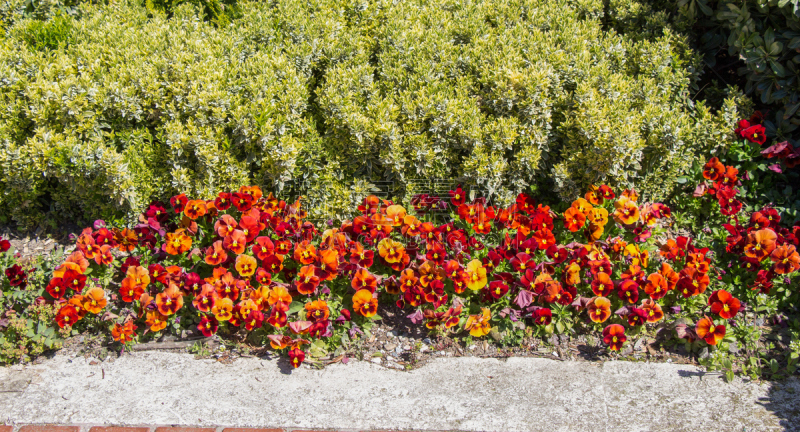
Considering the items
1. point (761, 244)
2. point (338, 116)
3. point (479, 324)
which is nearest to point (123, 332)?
point (338, 116)

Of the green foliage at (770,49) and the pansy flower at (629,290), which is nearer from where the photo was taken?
the pansy flower at (629,290)

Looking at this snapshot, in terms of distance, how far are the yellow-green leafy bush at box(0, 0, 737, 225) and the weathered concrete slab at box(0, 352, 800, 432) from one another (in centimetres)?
114

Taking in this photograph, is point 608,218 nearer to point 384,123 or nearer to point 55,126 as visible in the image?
point 384,123

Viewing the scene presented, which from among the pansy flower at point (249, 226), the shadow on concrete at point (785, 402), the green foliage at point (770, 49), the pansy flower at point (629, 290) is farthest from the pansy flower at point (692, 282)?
the pansy flower at point (249, 226)

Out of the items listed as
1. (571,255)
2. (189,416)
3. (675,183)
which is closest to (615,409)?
(571,255)

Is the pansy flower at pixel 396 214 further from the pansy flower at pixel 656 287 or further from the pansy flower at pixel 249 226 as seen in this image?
the pansy flower at pixel 656 287

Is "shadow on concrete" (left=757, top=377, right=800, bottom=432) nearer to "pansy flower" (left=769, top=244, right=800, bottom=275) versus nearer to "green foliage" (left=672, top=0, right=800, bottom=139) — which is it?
"pansy flower" (left=769, top=244, right=800, bottom=275)

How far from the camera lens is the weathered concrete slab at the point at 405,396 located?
266 cm

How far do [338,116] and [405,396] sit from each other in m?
1.75

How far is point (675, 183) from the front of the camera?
151 inches

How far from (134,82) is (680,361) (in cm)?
374

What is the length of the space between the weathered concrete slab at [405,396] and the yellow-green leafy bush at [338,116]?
1.14 meters

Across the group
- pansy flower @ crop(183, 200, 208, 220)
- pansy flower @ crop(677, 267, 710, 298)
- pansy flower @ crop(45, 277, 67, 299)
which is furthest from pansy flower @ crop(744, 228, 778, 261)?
pansy flower @ crop(45, 277, 67, 299)

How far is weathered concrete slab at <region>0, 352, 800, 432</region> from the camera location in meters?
2.66
